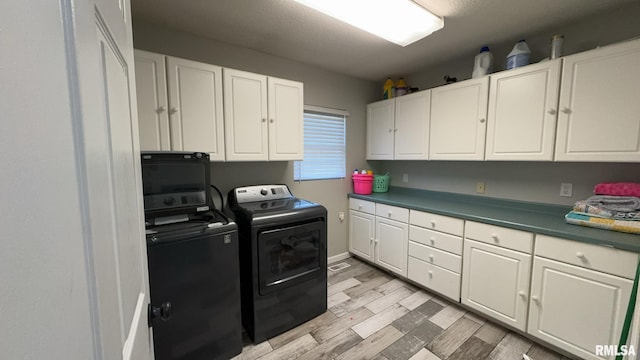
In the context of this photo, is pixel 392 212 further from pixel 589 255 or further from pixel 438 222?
pixel 589 255

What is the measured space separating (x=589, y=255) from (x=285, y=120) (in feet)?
7.67

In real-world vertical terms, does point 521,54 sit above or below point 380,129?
above

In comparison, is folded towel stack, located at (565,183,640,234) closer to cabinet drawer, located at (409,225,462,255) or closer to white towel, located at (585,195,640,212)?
white towel, located at (585,195,640,212)

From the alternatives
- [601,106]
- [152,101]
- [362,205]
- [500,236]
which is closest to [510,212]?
[500,236]

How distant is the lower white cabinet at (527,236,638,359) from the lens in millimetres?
1442

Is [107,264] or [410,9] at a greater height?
[410,9]

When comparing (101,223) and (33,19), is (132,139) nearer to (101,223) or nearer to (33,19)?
(101,223)

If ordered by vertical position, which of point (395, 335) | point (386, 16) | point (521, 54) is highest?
point (386, 16)

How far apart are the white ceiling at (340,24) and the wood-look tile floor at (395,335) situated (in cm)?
235

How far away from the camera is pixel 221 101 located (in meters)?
1.92

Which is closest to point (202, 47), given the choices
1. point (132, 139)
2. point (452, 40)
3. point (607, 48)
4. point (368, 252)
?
point (132, 139)

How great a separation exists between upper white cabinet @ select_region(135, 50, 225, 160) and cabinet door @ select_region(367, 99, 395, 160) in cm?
193

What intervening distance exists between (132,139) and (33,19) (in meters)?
0.50

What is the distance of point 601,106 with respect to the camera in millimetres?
1636
